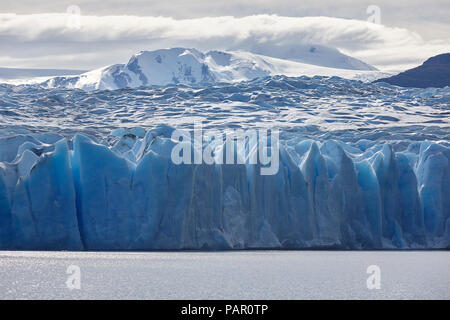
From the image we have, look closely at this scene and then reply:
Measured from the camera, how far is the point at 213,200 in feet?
87.7

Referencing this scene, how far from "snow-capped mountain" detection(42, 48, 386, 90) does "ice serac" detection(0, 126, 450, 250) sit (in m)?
115

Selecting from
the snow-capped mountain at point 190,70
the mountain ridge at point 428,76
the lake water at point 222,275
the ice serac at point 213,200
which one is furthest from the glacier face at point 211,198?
the snow-capped mountain at point 190,70

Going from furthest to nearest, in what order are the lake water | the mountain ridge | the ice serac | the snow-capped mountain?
the snow-capped mountain
the mountain ridge
the ice serac
the lake water

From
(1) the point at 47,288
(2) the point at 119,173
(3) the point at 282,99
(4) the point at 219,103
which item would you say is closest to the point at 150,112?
(4) the point at 219,103

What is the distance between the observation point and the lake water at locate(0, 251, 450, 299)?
19.4 m

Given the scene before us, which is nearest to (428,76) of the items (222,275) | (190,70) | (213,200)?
(190,70)

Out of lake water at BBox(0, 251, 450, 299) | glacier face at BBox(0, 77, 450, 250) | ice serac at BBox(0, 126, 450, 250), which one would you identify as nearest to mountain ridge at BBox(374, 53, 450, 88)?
glacier face at BBox(0, 77, 450, 250)

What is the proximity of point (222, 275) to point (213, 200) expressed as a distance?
16.5 ft

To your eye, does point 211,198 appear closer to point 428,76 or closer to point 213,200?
point 213,200

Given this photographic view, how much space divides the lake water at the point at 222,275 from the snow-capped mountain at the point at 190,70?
119677mm

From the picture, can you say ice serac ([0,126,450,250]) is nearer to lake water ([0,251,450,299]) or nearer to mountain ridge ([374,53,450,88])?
lake water ([0,251,450,299])

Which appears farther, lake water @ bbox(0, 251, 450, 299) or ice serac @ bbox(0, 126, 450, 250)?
ice serac @ bbox(0, 126, 450, 250)

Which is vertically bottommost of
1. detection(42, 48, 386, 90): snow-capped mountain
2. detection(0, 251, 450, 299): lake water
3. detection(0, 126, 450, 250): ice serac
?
detection(0, 251, 450, 299): lake water
